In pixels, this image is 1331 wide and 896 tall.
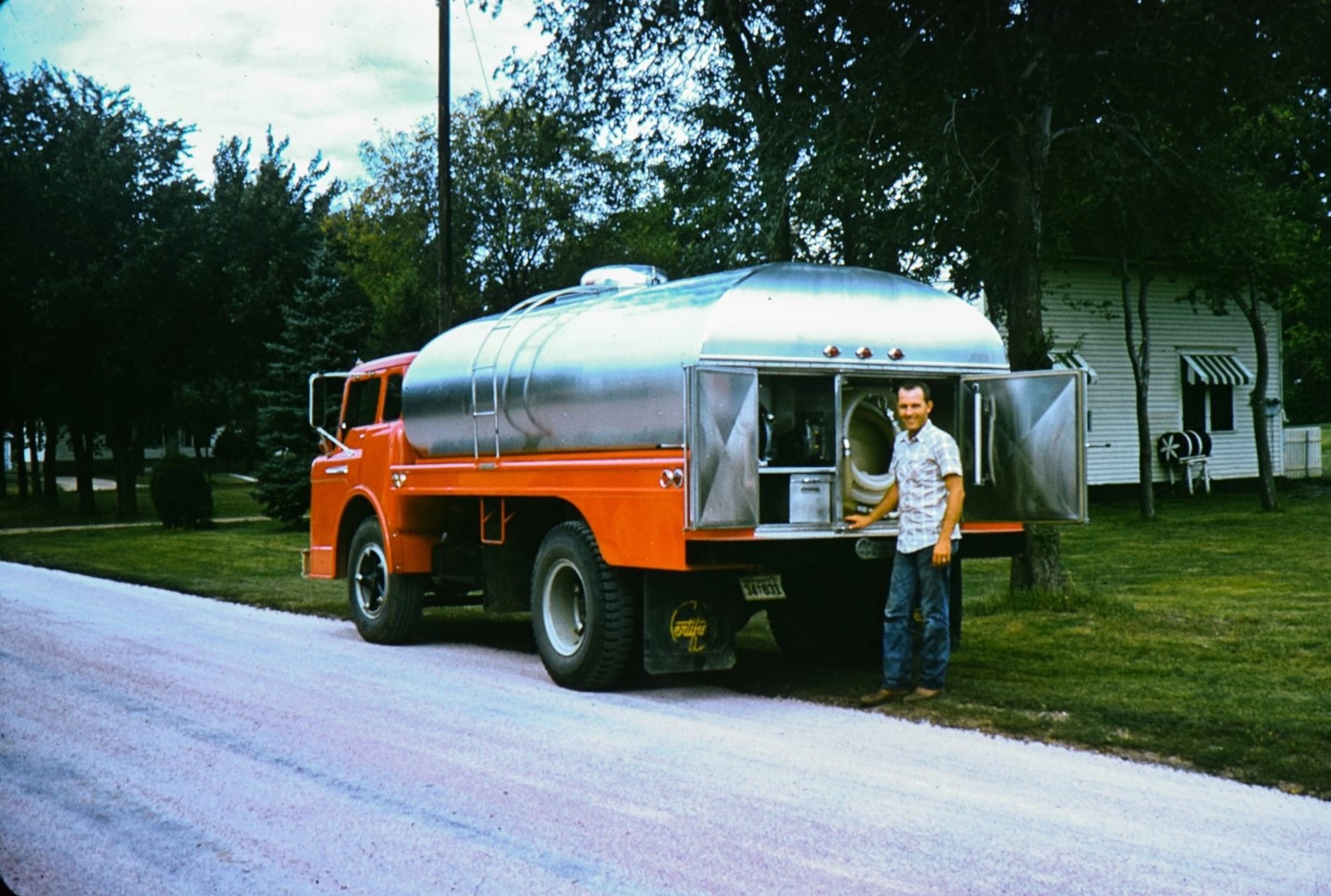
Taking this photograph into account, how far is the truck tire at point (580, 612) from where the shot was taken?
964cm

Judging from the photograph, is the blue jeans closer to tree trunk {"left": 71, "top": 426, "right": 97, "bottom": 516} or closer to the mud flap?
the mud flap

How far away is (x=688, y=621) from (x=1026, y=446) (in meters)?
2.75

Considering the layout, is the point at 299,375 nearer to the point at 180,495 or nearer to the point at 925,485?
the point at 180,495

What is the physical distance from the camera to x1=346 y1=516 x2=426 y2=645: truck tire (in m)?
12.5

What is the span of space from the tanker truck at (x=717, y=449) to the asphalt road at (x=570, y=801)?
0.75 m

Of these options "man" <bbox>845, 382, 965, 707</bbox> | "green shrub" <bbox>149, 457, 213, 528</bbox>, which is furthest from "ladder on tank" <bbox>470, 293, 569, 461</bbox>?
"green shrub" <bbox>149, 457, 213, 528</bbox>

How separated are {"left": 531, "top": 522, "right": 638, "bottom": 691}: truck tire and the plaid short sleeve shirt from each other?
1.91 metres

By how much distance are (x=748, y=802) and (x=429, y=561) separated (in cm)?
660

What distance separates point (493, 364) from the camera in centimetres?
1123

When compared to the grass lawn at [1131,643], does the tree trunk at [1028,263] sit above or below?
above

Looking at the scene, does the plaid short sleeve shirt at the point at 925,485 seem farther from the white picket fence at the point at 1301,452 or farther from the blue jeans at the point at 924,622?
the white picket fence at the point at 1301,452

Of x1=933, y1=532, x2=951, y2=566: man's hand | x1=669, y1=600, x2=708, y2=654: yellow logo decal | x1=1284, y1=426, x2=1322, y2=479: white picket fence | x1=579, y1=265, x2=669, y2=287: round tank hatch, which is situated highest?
x1=579, y1=265, x2=669, y2=287: round tank hatch

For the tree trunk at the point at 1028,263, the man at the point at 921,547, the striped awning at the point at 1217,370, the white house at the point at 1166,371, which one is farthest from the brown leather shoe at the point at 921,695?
the striped awning at the point at 1217,370

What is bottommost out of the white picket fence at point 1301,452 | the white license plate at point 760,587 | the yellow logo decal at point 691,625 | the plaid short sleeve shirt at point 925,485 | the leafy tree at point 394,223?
the yellow logo decal at point 691,625
